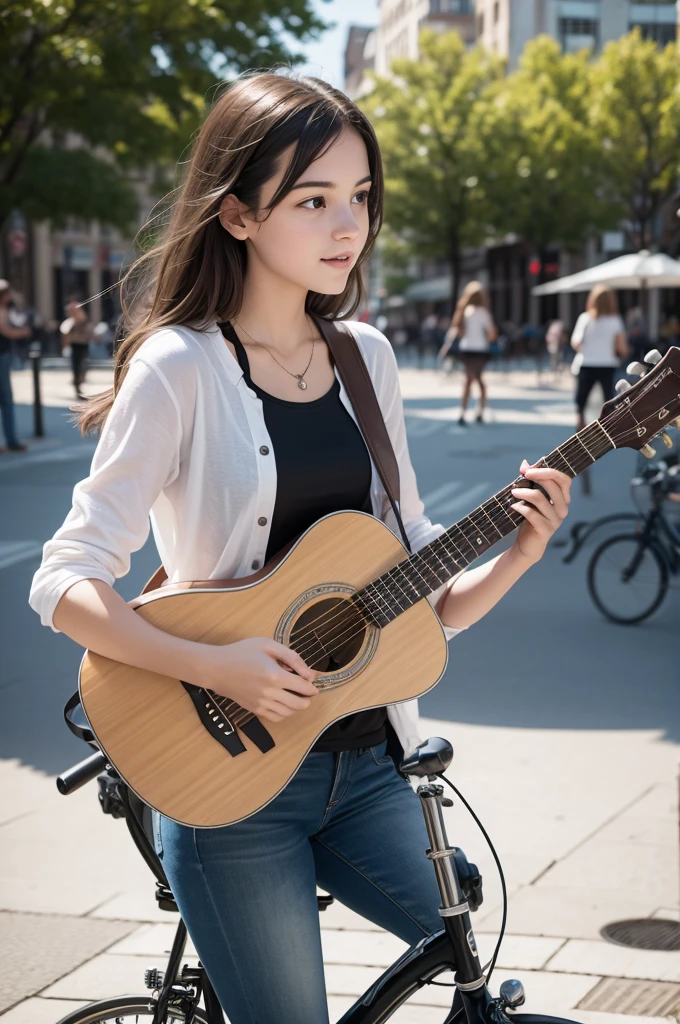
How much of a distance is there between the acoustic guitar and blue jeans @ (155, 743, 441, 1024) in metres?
0.07

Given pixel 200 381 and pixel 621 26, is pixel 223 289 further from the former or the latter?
pixel 621 26

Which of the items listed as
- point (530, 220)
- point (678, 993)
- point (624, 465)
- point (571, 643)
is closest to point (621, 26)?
point (530, 220)

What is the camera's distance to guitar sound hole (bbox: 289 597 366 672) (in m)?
2.17

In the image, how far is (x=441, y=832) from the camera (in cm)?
206

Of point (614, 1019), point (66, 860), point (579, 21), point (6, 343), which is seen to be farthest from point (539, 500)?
point (579, 21)

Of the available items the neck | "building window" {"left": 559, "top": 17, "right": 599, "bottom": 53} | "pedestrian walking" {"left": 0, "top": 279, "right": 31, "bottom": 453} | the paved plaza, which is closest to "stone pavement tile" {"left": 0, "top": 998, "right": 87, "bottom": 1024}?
the paved plaza

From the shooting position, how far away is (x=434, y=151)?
50219mm

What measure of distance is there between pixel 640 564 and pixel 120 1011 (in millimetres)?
6458

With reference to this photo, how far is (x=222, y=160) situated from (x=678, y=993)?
261 cm

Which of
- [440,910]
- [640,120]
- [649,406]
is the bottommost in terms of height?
[440,910]

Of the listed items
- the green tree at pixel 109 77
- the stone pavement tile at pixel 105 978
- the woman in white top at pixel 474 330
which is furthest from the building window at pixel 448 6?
the stone pavement tile at pixel 105 978

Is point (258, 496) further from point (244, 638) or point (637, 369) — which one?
point (637, 369)

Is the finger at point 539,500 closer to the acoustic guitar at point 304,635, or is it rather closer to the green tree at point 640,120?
the acoustic guitar at point 304,635

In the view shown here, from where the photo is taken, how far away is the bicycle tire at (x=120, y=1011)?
2385 mm
